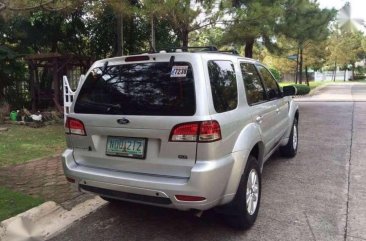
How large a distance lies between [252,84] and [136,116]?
65.6 inches

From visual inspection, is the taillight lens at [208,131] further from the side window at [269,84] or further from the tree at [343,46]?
the tree at [343,46]

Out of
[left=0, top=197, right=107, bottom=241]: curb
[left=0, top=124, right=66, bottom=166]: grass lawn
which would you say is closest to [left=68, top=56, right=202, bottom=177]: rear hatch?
[left=0, top=197, right=107, bottom=241]: curb

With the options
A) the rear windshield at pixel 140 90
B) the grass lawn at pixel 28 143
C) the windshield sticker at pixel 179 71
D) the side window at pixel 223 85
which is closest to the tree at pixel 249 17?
the grass lawn at pixel 28 143

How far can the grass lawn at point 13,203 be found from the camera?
4.26 metres

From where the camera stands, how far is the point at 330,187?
17.1 ft

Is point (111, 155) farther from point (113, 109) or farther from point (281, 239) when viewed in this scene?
point (281, 239)

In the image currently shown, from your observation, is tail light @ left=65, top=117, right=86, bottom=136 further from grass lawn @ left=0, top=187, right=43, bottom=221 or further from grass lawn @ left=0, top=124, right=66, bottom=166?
grass lawn @ left=0, top=124, right=66, bottom=166

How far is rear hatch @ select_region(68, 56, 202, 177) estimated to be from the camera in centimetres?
338

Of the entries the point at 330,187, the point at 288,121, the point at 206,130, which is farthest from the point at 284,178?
the point at 206,130

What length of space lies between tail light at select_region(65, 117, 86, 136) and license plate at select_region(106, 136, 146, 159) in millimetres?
325

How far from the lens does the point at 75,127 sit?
391 centimetres

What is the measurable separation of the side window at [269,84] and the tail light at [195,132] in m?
2.03

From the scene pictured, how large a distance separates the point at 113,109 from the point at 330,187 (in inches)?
124

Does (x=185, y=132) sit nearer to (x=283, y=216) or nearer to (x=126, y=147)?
(x=126, y=147)
